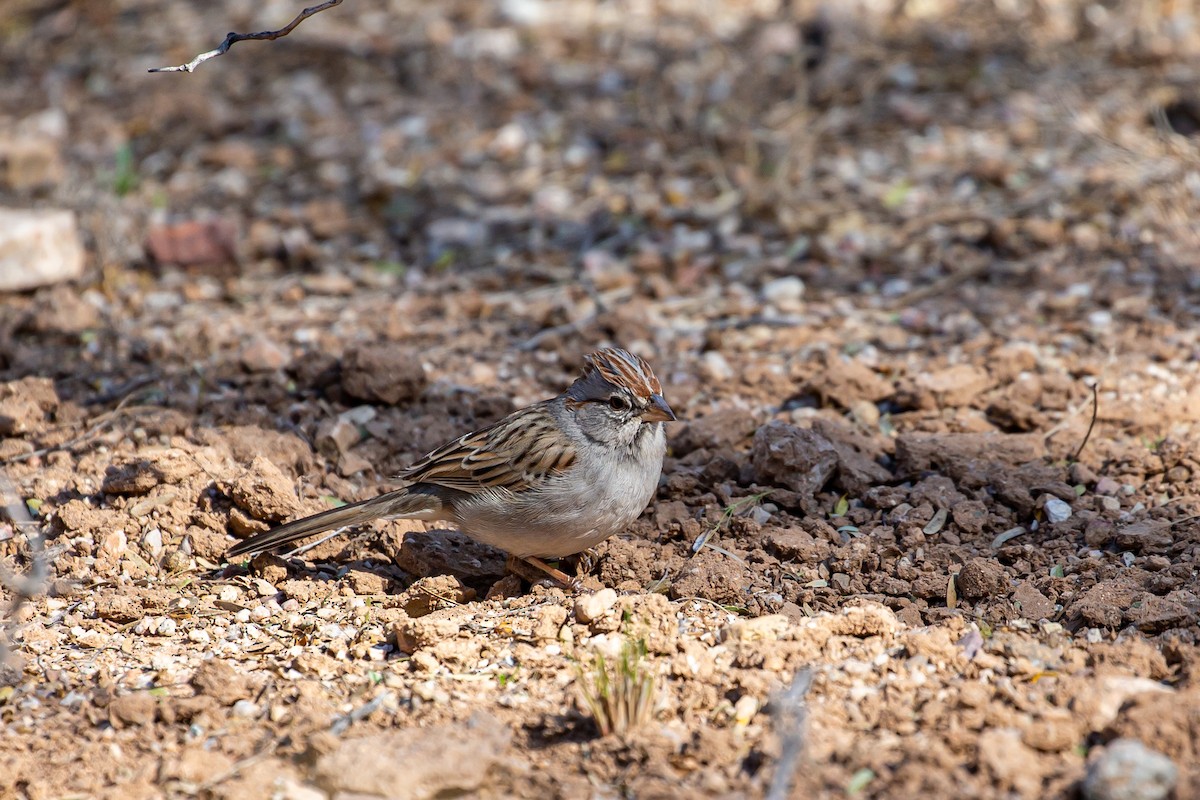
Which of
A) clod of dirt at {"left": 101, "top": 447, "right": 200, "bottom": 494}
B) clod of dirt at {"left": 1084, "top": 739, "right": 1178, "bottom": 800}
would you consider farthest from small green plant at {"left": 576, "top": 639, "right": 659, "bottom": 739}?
clod of dirt at {"left": 101, "top": 447, "right": 200, "bottom": 494}

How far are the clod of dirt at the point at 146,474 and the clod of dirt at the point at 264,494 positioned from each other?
9.7 inches

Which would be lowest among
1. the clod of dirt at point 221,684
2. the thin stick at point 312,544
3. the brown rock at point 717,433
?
the thin stick at point 312,544

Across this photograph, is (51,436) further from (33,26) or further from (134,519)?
(33,26)

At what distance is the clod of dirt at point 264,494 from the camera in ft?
15.8

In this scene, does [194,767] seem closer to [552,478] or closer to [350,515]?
[350,515]

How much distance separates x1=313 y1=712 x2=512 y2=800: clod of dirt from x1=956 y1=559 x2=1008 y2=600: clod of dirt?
1708 millimetres

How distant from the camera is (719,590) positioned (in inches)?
169

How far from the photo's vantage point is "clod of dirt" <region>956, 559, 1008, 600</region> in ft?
13.6

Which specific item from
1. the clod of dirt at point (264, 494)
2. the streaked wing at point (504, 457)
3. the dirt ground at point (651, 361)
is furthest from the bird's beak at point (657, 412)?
the clod of dirt at point (264, 494)

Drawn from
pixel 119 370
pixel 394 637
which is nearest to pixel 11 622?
pixel 394 637

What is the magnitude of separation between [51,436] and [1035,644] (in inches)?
164

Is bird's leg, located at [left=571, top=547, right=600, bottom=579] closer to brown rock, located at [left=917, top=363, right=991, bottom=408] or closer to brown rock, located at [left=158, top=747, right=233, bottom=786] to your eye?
brown rock, located at [left=158, top=747, right=233, bottom=786]

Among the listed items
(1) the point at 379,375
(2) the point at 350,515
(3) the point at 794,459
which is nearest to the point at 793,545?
(3) the point at 794,459

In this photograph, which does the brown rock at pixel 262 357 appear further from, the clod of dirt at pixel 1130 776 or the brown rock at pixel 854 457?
the clod of dirt at pixel 1130 776
